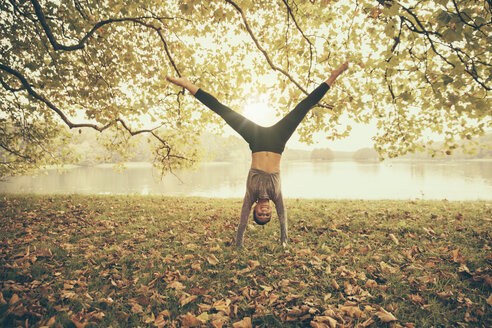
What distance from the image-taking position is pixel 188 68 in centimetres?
803

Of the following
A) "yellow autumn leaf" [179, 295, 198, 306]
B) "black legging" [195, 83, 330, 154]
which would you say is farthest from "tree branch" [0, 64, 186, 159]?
"yellow autumn leaf" [179, 295, 198, 306]

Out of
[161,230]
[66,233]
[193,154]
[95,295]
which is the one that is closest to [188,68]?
[193,154]

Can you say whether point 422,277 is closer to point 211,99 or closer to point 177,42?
point 211,99

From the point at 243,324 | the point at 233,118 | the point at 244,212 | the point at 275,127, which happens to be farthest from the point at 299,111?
the point at 243,324

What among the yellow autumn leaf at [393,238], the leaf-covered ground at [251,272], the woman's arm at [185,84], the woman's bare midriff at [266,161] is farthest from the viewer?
the yellow autumn leaf at [393,238]

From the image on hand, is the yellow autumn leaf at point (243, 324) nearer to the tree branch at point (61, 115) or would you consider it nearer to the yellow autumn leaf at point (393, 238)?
the yellow autumn leaf at point (393, 238)

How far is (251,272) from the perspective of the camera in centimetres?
420

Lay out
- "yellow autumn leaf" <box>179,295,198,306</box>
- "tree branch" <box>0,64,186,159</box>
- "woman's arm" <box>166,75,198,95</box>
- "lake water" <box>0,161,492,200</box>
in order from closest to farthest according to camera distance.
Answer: "yellow autumn leaf" <box>179,295,198,306</box> → "woman's arm" <box>166,75,198,95</box> → "tree branch" <box>0,64,186,159</box> → "lake water" <box>0,161,492,200</box>

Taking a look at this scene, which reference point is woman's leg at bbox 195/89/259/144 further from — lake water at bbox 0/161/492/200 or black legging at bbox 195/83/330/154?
lake water at bbox 0/161/492/200

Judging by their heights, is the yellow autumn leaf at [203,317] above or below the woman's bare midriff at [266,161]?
below

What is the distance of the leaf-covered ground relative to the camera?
9.80 ft

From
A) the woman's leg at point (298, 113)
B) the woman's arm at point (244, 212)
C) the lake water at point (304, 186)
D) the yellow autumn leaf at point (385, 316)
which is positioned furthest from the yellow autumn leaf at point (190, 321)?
the lake water at point (304, 186)

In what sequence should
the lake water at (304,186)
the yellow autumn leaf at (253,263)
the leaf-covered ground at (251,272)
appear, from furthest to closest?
1. the lake water at (304,186)
2. the yellow autumn leaf at (253,263)
3. the leaf-covered ground at (251,272)

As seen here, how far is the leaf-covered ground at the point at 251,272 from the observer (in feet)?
9.80
